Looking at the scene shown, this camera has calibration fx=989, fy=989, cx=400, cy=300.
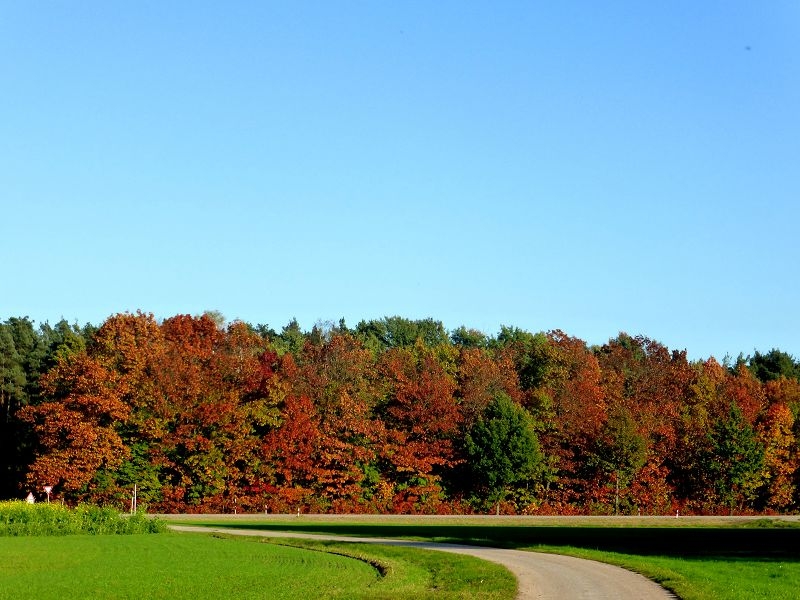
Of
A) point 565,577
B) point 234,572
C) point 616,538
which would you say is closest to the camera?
point 565,577

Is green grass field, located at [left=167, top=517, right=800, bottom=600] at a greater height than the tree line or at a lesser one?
lesser

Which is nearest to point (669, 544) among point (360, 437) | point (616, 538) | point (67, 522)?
point (616, 538)

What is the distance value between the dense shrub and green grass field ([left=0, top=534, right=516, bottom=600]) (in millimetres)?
6678

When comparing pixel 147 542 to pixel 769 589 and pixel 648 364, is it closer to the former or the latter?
pixel 769 589

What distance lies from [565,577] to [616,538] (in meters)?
18.6

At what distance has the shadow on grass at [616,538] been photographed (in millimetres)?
36312

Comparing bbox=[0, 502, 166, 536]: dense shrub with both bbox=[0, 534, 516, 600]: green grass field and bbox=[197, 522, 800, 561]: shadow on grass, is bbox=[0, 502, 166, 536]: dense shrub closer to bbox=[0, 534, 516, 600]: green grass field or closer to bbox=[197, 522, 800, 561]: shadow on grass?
bbox=[197, 522, 800, 561]: shadow on grass

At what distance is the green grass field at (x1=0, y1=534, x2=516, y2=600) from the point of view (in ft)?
80.1

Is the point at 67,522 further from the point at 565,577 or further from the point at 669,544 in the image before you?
the point at 565,577

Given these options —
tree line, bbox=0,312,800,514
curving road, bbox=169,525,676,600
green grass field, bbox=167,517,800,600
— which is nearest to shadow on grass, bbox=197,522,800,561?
green grass field, bbox=167,517,800,600

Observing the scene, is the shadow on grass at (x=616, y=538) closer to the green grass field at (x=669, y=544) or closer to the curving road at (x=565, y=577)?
the green grass field at (x=669, y=544)

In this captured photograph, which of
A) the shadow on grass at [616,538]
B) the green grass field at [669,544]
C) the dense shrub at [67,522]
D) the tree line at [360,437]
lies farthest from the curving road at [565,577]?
the tree line at [360,437]

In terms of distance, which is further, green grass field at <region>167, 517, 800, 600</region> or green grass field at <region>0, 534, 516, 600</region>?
green grass field at <region>167, 517, 800, 600</region>

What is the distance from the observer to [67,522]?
159 ft
